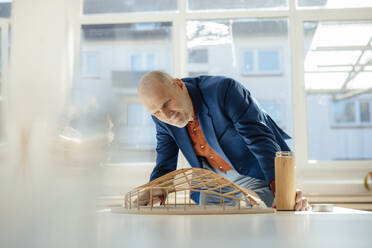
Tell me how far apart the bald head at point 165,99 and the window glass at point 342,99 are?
1.84 m

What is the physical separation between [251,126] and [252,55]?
1800mm

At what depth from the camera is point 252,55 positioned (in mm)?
3143

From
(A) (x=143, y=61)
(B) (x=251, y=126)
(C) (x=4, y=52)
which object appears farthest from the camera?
(A) (x=143, y=61)

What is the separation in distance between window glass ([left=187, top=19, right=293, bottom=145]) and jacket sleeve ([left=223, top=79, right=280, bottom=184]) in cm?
158

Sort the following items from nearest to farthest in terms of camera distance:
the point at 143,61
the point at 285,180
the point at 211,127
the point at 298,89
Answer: the point at 285,180
the point at 211,127
the point at 298,89
the point at 143,61

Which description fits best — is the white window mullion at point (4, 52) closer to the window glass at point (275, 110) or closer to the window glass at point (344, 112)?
the window glass at point (275, 110)

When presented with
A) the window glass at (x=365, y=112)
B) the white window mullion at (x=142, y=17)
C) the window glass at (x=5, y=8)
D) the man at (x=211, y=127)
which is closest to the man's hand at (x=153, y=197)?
the man at (x=211, y=127)

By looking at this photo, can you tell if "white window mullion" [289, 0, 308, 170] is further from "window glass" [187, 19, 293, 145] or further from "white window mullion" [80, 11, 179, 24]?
"white window mullion" [80, 11, 179, 24]

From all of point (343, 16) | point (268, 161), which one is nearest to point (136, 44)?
point (343, 16)

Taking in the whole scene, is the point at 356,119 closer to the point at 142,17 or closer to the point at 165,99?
the point at 142,17

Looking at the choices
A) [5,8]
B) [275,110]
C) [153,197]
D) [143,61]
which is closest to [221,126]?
[153,197]

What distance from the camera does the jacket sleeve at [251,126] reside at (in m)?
1.34

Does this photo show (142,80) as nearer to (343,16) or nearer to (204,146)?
(204,146)

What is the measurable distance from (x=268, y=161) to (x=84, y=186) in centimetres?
123
